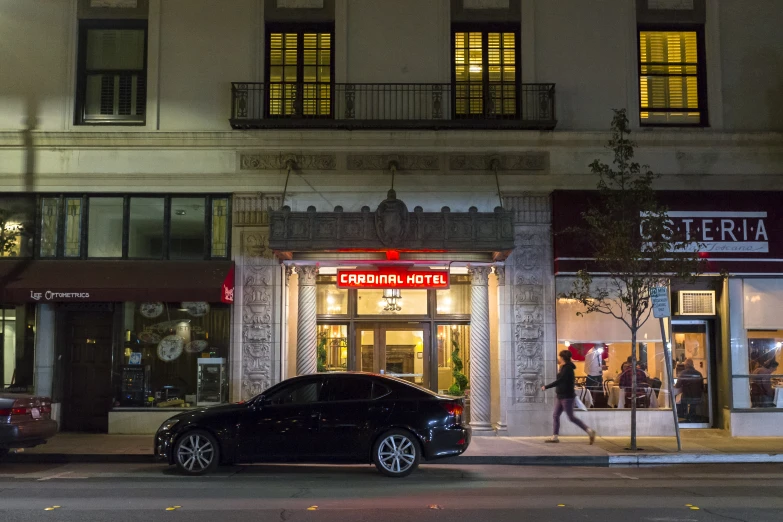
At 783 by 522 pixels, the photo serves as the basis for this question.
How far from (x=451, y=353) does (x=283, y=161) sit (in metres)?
5.66

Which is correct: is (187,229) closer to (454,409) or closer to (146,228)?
(146,228)

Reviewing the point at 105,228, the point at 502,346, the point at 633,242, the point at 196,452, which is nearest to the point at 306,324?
the point at 502,346

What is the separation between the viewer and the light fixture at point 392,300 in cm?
1728

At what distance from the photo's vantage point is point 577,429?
15.9m

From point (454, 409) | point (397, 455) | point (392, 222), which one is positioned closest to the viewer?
point (397, 455)

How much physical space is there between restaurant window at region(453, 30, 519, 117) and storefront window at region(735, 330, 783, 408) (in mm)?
7205

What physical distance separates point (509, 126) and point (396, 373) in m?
6.00

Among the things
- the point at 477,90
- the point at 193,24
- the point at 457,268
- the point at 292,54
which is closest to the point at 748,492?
the point at 457,268

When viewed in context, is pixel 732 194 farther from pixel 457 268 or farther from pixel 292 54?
pixel 292 54

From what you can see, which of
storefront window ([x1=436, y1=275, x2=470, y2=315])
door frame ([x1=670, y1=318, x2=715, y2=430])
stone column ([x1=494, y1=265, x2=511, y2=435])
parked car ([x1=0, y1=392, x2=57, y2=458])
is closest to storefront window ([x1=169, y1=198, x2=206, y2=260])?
parked car ([x1=0, y1=392, x2=57, y2=458])

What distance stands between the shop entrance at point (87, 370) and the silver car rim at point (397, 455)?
7.87 meters

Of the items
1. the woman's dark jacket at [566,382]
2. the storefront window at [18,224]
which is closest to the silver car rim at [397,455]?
the woman's dark jacket at [566,382]

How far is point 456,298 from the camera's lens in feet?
57.1

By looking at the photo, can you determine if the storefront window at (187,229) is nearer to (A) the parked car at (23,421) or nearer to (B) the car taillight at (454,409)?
(A) the parked car at (23,421)
